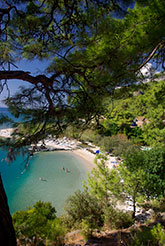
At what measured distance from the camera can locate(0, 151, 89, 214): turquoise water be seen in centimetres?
879

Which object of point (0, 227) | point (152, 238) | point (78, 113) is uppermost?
point (78, 113)

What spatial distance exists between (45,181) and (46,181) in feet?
0.29

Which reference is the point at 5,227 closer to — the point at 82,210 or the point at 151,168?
the point at 82,210

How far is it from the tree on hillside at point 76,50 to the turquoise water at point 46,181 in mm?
5772

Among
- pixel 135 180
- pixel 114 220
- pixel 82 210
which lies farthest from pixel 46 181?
pixel 135 180

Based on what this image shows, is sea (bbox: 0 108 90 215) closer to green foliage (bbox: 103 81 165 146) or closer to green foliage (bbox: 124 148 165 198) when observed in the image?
green foliage (bbox: 124 148 165 198)

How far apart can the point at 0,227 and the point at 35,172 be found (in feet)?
41.8

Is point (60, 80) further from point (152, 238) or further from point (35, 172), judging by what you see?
point (35, 172)

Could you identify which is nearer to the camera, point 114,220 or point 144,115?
point 114,220

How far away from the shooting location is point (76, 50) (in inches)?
91.4

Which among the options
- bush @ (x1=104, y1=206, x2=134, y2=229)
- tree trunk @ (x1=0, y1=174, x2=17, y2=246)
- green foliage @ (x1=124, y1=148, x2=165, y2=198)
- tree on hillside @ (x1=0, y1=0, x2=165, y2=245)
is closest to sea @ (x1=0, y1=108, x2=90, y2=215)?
bush @ (x1=104, y1=206, x2=134, y2=229)

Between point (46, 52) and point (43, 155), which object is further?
point (43, 155)

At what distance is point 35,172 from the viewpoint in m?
12.9

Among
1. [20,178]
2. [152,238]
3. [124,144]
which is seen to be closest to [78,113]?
[152,238]
